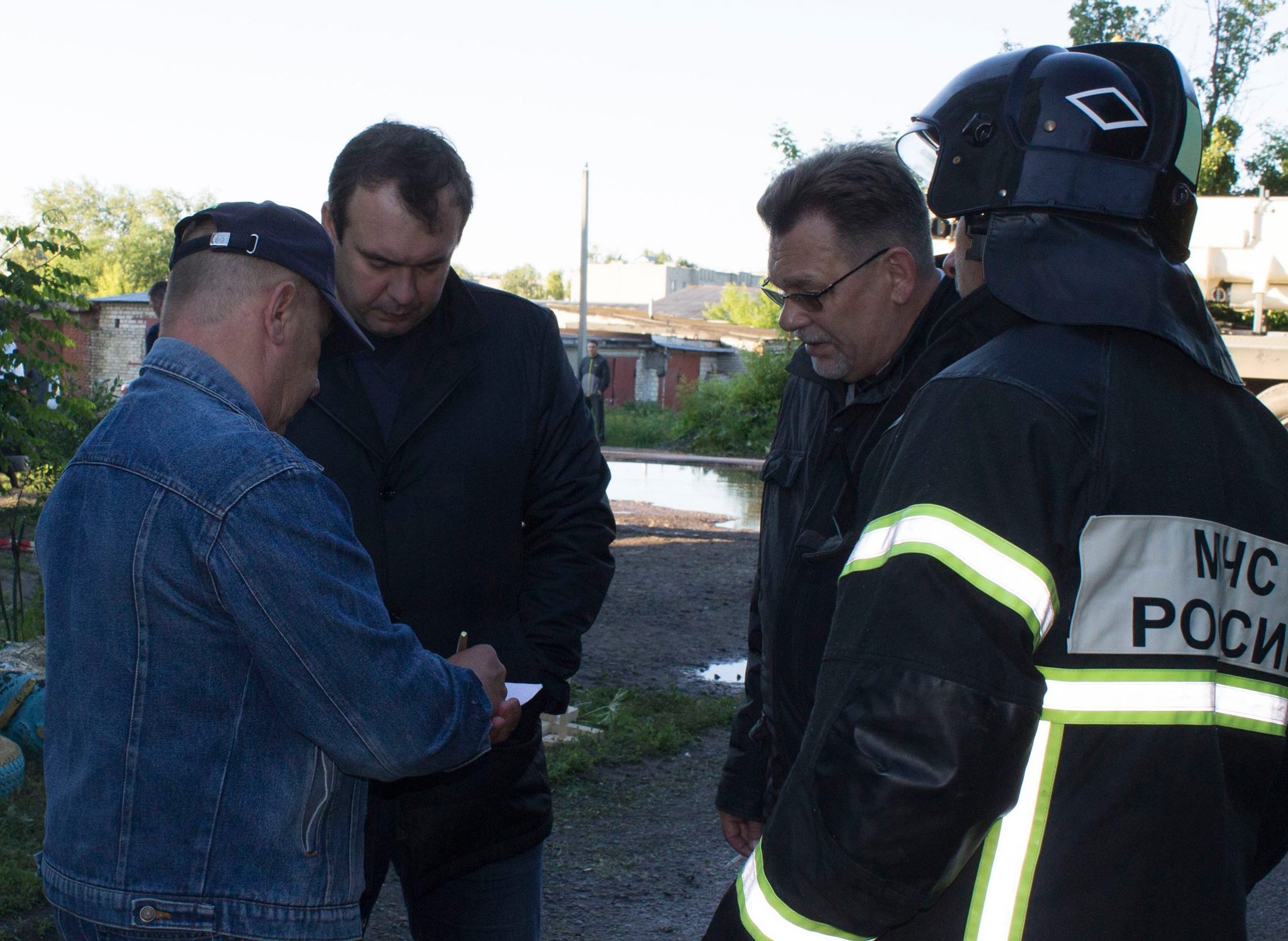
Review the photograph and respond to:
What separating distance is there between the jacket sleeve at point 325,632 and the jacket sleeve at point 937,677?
653 millimetres

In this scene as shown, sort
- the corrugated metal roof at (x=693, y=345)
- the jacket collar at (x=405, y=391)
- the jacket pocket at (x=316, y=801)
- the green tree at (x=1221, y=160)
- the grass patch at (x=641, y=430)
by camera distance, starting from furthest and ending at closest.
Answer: the corrugated metal roof at (x=693, y=345) → the grass patch at (x=641, y=430) → the green tree at (x=1221, y=160) → the jacket collar at (x=405, y=391) → the jacket pocket at (x=316, y=801)

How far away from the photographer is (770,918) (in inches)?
56.8

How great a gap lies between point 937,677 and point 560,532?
62.5 inches

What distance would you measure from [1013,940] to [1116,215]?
3.03 feet

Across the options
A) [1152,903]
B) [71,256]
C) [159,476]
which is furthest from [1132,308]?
[71,256]

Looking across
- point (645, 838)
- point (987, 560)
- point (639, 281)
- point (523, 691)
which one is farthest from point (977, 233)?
point (639, 281)

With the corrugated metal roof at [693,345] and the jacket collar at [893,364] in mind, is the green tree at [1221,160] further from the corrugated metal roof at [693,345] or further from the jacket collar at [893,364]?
the jacket collar at [893,364]

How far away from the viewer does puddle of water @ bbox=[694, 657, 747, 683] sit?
6.97m

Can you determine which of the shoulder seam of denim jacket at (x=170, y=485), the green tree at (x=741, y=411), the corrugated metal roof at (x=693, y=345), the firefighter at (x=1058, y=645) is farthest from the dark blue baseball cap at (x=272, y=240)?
the corrugated metal roof at (x=693, y=345)

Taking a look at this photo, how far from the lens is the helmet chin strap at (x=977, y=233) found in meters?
1.72

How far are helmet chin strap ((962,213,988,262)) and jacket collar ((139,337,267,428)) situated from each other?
1.14 metres

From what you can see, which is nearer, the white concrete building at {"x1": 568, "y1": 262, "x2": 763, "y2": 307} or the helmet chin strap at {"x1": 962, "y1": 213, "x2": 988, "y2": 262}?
the helmet chin strap at {"x1": 962, "y1": 213, "x2": 988, "y2": 262}

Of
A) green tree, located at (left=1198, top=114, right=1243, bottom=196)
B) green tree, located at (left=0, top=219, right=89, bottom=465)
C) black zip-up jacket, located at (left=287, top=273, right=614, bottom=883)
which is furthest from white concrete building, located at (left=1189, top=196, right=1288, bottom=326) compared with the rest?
black zip-up jacket, located at (left=287, top=273, right=614, bottom=883)

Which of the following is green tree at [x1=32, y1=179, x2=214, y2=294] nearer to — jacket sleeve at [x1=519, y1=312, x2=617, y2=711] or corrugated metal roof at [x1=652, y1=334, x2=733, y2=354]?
corrugated metal roof at [x1=652, y1=334, x2=733, y2=354]
